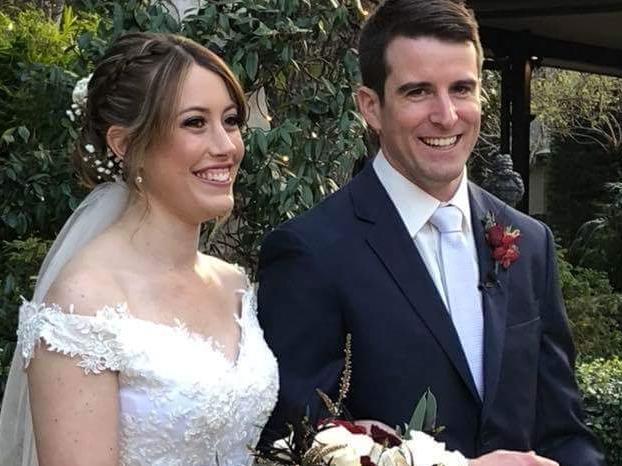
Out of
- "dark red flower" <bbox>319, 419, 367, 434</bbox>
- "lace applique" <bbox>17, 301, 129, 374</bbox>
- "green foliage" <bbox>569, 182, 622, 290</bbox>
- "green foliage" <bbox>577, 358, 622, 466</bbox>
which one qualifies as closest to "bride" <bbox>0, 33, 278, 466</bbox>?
"lace applique" <bbox>17, 301, 129, 374</bbox>

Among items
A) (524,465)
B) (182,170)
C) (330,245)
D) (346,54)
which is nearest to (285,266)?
(330,245)

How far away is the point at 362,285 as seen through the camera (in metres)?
2.56

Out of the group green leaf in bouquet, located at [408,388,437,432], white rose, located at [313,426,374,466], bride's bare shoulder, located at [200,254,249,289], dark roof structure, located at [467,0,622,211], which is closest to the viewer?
white rose, located at [313,426,374,466]

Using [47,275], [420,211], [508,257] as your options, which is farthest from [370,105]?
[47,275]

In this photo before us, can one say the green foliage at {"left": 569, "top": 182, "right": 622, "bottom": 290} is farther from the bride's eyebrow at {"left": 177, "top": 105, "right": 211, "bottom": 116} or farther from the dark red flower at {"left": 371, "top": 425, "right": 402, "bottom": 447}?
the dark red flower at {"left": 371, "top": 425, "right": 402, "bottom": 447}

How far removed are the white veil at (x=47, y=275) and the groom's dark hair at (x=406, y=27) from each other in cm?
76

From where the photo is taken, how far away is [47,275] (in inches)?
116

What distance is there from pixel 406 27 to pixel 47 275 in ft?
3.92

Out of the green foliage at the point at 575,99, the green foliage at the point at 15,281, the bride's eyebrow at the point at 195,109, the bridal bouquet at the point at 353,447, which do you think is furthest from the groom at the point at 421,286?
the green foliage at the point at 575,99

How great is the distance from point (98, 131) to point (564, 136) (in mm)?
22142

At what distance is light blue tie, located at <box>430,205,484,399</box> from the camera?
2.58 meters

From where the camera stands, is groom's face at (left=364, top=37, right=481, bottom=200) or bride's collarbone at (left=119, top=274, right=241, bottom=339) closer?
groom's face at (left=364, top=37, right=481, bottom=200)

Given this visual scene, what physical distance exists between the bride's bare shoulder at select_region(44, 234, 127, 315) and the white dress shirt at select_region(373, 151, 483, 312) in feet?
2.34

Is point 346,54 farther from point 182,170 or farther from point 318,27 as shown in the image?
point 182,170
